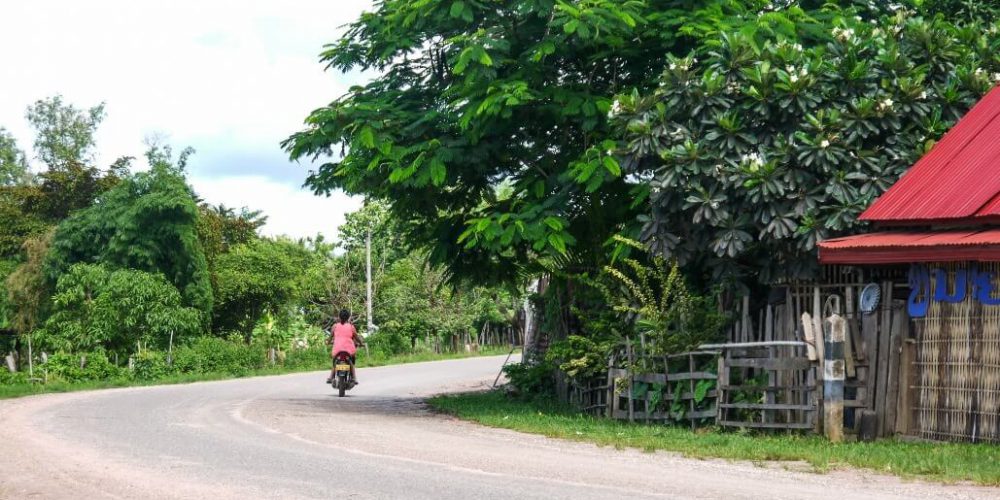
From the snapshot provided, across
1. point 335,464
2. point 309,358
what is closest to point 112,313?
point 309,358

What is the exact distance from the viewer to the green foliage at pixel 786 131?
14.7m

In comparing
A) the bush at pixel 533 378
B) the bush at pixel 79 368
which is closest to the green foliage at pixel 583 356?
the bush at pixel 533 378

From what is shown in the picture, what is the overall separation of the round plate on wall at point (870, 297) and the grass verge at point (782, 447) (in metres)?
1.63

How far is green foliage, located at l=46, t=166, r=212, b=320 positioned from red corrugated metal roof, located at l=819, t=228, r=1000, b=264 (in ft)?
86.9

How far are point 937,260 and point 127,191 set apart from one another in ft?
97.8

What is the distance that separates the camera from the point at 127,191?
123 ft

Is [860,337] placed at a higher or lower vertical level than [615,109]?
lower

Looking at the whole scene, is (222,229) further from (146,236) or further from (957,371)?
(957,371)

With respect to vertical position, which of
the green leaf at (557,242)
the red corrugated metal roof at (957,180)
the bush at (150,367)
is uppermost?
the red corrugated metal roof at (957,180)

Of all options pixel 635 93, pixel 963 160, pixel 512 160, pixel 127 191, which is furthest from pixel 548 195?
pixel 127 191

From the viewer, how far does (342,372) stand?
22.8 metres

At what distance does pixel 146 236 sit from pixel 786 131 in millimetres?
25820

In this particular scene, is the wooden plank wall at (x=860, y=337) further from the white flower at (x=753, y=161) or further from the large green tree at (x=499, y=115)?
the large green tree at (x=499, y=115)

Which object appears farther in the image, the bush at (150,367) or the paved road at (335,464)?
the bush at (150,367)
